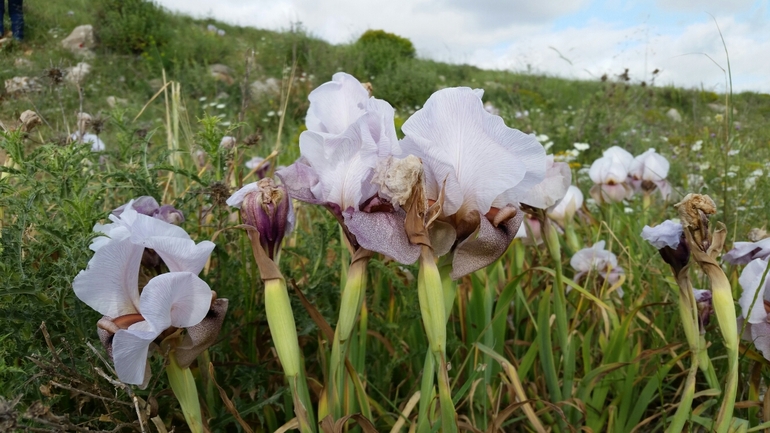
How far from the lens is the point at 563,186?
1021 millimetres

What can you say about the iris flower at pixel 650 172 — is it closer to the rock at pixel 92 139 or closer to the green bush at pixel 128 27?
the rock at pixel 92 139

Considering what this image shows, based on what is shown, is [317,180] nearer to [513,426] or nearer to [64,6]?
[513,426]

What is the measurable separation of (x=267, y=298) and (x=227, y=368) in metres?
0.51

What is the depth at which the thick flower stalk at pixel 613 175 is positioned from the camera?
6.60ft

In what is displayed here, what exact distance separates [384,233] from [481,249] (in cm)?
13

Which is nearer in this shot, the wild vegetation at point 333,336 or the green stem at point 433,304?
the green stem at point 433,304

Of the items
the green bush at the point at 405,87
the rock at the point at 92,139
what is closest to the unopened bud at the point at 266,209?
the rock at the point at 92,139

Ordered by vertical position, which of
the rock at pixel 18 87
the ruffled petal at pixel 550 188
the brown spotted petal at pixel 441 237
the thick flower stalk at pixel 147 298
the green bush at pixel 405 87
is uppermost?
the green bush at pixel 405 87

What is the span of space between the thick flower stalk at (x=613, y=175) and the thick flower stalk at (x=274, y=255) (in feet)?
5.26

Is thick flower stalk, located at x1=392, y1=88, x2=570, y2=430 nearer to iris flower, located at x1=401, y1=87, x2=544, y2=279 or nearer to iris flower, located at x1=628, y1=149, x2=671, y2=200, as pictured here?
iris flower, located at x1=401, y1=87, x2=544, y2=279

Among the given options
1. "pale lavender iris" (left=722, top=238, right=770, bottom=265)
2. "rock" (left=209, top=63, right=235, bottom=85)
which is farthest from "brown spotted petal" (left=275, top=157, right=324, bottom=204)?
"rock" (left=209, top=63, right=235, bottom=85)

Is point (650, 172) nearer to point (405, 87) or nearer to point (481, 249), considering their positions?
point (481, 249)

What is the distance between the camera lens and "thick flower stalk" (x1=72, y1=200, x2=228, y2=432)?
2.03 feet

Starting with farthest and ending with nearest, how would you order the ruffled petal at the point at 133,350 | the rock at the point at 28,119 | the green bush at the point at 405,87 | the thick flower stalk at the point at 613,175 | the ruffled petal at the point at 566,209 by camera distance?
1. the green bush at the point at 405,87
2. the thick flower stalk at the point at 613,175
3. the ruffled petal at the point at 566,209
4. the rock at the point at 28,119
5. the ruffled petal at the point at 133,350
